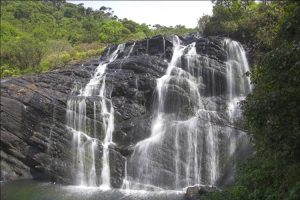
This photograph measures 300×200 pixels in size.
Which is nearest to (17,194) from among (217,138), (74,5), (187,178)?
(187,178)

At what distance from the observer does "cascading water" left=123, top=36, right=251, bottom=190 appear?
24.1 meters

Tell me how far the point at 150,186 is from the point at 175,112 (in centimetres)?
560

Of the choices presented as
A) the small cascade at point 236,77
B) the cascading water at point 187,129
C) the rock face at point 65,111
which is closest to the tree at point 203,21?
the rock face at point 65,111

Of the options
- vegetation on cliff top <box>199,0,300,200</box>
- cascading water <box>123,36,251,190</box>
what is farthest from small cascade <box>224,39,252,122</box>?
vegetation on cliff top <box>199,0,300,200</box>

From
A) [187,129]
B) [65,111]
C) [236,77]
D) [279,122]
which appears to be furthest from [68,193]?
[279,122]

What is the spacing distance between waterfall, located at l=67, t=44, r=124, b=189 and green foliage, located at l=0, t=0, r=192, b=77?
12752 millimetres

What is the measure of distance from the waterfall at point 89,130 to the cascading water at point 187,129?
2104 millimetres

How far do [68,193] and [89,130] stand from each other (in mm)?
5612

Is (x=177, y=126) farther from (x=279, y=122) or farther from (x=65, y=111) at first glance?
(x=279, y=122)

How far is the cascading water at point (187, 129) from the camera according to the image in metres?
24.1

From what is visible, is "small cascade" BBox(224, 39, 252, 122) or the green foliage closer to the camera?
"small cascade" BBox(224, 39, 252, 122)

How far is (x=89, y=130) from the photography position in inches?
1072

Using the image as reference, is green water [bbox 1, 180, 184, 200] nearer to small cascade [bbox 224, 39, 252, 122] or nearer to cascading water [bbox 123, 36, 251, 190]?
cascading water [bbox 123, 36, 251, 190]

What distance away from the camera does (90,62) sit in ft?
110
